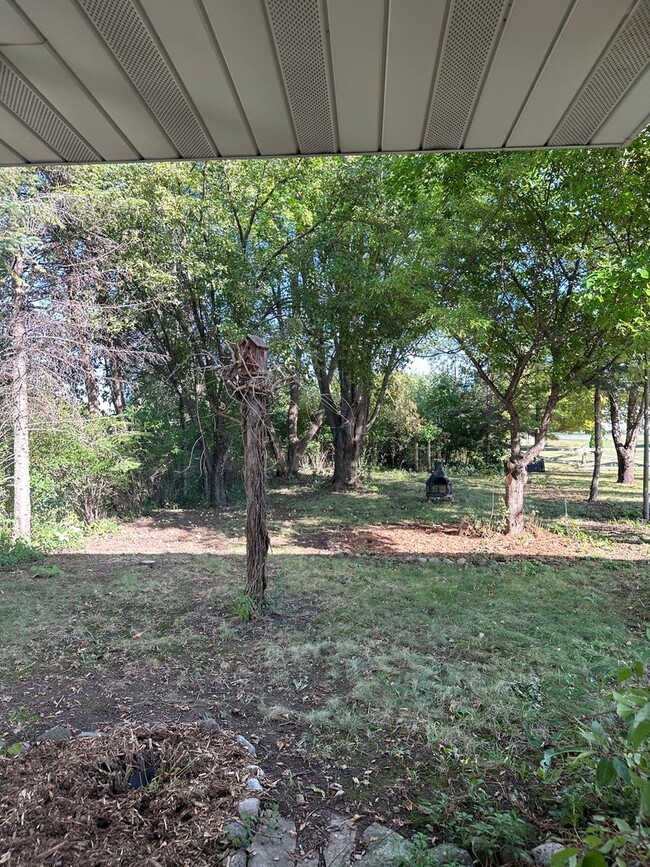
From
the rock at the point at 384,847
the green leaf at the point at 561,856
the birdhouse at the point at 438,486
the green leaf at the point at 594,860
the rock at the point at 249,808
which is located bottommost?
the rock at the point at 384,847

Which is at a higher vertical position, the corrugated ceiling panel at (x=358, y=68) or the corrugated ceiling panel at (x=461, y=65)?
the corrugated ceiling panel at (x=461, y=65)

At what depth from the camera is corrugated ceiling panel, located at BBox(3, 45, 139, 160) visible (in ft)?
4.08

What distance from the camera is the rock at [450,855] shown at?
143 centimetres

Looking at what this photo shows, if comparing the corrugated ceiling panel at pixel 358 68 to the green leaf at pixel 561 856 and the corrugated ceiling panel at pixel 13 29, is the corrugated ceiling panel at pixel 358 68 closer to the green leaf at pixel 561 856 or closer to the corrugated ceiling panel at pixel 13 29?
the corrugated ceiling panel at pixel 13 29

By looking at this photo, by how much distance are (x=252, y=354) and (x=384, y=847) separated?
110 inches

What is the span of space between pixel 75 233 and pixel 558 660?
6908 millimetres

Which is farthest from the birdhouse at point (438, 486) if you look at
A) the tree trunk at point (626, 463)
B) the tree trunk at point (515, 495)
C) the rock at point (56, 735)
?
the rock at point (56, 735)

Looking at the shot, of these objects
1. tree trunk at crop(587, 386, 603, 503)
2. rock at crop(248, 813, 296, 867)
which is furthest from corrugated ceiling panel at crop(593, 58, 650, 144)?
tree trunk at crop(587, 386, 603, 503)

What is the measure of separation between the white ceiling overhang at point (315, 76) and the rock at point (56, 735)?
7.48 feet

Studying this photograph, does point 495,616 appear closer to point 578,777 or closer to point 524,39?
point 578,777

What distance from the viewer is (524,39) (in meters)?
1.19

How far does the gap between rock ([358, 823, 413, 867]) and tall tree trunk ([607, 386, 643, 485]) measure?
9.29 m

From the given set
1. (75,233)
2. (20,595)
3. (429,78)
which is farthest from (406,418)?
(429,78)

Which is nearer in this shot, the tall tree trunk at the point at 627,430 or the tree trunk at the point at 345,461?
the tall tree trunk at the point at 627,430
